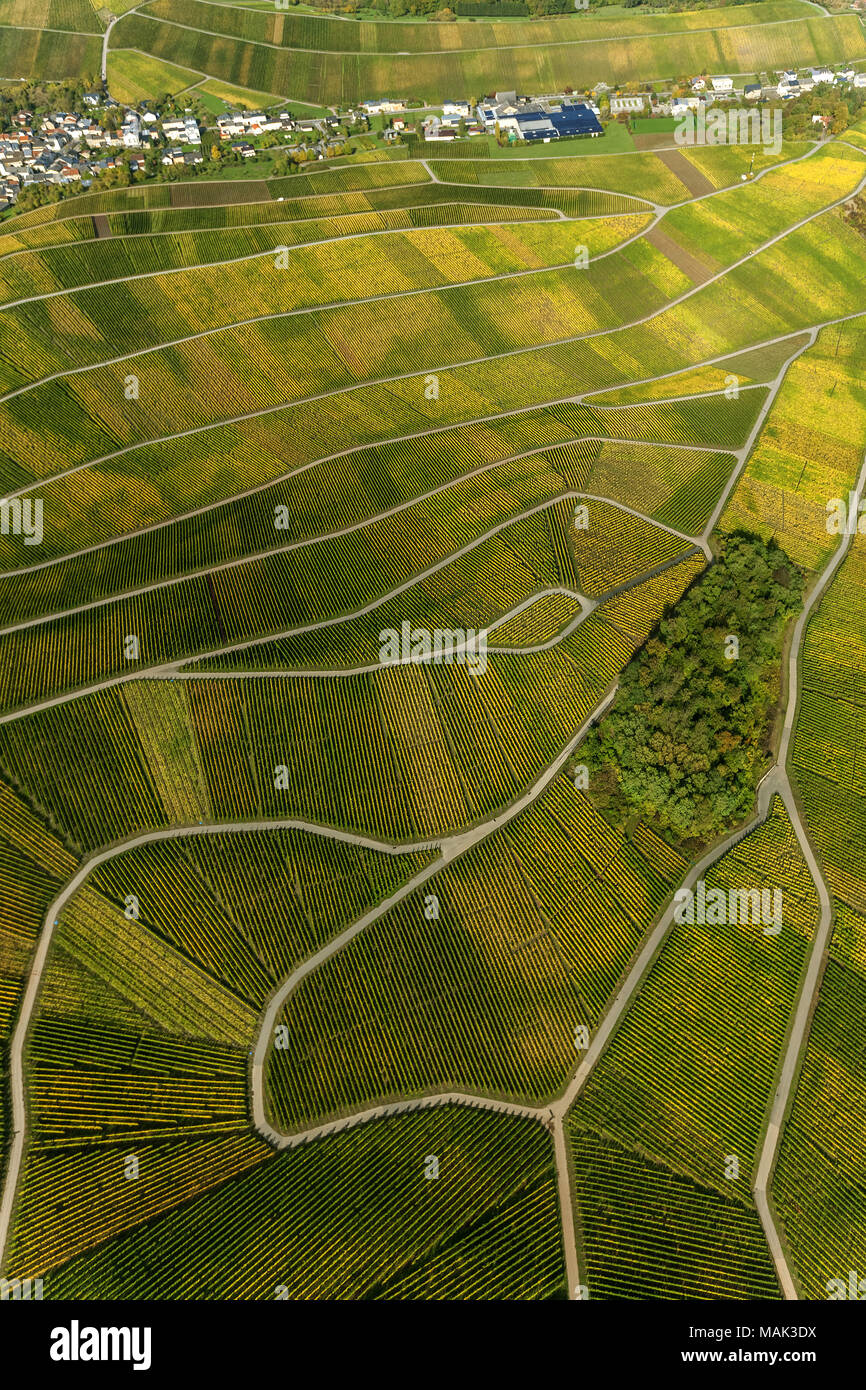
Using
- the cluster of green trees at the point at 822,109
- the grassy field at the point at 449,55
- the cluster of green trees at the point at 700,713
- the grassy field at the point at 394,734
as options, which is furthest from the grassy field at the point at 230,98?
the cluster of green trees at the point at 700,713

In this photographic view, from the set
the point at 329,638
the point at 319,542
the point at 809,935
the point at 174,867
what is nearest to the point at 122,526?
the point at 319,542

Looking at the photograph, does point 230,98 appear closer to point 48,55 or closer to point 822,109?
point 48,55

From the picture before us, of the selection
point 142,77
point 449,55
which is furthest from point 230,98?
point 449,55

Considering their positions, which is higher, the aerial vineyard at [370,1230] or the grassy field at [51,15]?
the grassy field at [51,15]

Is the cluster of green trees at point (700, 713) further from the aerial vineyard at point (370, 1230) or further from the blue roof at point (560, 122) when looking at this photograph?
the blue roof at point (560, 122)

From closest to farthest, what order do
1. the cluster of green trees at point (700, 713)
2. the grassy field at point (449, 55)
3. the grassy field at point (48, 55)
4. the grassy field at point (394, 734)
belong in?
the grassy field at point (394, 734) < the cluster of green trees at point (700, 713) < the grassy field at point (449, 55) < the grassy field at point (48, 55)

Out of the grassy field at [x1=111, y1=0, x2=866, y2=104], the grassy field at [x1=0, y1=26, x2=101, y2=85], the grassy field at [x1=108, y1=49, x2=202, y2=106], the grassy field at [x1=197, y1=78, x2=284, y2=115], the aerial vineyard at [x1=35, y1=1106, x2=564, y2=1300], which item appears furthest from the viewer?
the grassy field at [x1=0, y1=26, x2=101, y2=85]

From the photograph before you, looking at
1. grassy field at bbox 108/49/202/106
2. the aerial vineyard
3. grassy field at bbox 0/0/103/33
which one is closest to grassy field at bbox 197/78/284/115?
grassy field at bbox 108/49/202/106

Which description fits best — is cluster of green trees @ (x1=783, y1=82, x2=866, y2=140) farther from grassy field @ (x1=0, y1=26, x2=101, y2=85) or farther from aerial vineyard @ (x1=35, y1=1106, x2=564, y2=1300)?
aerial vineyard @ (x1=35, y1=1106, x2=564, y2=1300)

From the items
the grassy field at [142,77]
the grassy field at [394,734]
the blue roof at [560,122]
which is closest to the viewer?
the grassy field at [394,734]
